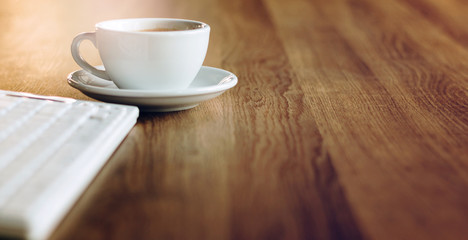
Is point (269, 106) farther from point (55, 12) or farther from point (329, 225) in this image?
point (55, 12)

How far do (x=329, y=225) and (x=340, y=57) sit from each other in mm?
670

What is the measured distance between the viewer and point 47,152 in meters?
0.40

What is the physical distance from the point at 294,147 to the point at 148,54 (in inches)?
8.6

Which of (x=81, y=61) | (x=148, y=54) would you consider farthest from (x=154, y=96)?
(x=81, y=61)

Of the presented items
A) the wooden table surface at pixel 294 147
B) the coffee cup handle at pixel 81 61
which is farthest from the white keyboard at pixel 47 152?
the coffee cup handle at pixel 81 61

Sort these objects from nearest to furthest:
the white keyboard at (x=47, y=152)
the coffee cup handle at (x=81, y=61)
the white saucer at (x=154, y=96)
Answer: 1. the white keyboard at (x=47, y=152)
2. the white saucer at (x=154, y=96)
3. the coffee cup handle at (x=81, y=61)

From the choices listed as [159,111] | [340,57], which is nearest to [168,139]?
[159,111]

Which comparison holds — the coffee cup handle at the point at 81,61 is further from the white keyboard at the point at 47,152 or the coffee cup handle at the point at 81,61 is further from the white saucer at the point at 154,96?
the white keyboard at the point at 47,152

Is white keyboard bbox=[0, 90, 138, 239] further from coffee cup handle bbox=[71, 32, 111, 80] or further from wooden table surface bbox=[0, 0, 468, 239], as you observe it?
coffee cup handle bbox=[71, 32, 111, 80]

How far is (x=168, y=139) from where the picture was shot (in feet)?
1.77

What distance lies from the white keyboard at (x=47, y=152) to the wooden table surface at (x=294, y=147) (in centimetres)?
2

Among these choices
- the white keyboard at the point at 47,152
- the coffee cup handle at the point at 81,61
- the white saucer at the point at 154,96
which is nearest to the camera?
the white keyboard at the point at 47,152

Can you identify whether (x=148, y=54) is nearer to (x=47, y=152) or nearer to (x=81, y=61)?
(x=81, y=61)

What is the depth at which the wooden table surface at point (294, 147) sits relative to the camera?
1.22 ft
